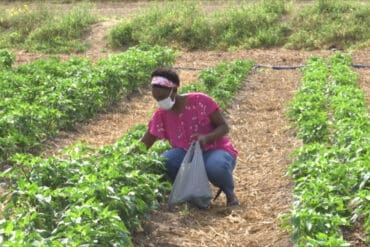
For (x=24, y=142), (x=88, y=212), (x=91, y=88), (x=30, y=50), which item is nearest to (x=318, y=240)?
(x=88, y=212)

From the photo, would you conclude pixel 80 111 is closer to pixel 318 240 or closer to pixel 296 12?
pixel 318 240

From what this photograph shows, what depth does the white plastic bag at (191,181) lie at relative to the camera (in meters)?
5.69

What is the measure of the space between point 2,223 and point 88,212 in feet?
1.76

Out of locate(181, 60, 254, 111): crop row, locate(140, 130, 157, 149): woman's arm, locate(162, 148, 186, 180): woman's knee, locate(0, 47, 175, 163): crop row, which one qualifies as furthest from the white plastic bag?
locate(181, 60, 254, 111): crop row

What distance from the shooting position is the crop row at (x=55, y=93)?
757 cm

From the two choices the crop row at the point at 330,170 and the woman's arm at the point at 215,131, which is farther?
the woman's arm at the point at 215,131

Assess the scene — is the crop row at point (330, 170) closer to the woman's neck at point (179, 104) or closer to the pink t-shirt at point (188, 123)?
the pink t-shirt at point (188, 123)

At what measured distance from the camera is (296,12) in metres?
20.7

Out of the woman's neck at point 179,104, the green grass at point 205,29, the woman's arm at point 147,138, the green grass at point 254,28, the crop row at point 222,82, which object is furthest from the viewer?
the green grass at point 205,29

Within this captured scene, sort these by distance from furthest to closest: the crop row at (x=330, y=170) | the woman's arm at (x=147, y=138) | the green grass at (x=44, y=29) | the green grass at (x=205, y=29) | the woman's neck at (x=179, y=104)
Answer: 1. the green grass at (x=44, y=29)
2. the green grass at (x=205, y=29)
3. the woman's arm at (x=147, y=138)
4. the woman's neck at (x=179, y=104)
5. the crop row at (x=330, y=170)

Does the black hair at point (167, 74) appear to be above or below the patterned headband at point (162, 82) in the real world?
above

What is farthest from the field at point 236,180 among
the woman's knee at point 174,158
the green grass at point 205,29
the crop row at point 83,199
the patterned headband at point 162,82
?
the green grass at point 205,29

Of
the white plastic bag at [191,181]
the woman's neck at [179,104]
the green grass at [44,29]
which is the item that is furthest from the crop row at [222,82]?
the green grass at [44,29]

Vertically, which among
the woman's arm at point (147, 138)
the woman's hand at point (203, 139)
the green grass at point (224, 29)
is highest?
the woman's hand at point (203, 139)
